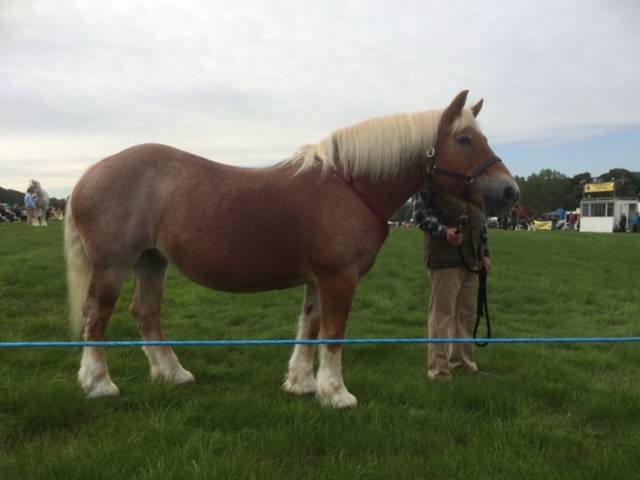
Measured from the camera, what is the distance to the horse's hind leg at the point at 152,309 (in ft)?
14.5

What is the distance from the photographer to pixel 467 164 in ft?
13.1

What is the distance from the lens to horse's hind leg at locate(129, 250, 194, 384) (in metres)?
4.42

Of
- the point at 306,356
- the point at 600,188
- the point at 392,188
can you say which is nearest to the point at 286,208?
the point at 392,188

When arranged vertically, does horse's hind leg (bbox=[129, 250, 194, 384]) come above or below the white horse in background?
below

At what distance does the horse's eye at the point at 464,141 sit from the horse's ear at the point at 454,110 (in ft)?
0.47

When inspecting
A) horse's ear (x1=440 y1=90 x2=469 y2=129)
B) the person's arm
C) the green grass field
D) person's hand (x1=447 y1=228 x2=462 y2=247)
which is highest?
horse's ear (x1=440 y1=90 x2=469 y2=129)

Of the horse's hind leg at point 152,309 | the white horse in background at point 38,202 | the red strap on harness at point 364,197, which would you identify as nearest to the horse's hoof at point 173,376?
the horse's hind leg at point 152,309

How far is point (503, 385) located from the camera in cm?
441

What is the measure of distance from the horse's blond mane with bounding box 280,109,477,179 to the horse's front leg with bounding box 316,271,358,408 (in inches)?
34.0

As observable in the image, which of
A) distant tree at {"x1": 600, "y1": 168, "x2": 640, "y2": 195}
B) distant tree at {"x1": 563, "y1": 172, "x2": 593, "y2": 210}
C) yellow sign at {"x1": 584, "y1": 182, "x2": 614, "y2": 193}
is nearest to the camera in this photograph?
yellow sign at {"x1": 584, "y1": 182, "x2": 614, "y2": 193}

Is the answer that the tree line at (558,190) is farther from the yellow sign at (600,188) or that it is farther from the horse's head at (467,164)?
the horse's head at (467,164)

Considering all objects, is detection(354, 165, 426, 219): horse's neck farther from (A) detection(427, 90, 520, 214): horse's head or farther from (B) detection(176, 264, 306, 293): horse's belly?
(B) detection(176, 264, 306, 293): horse's belly

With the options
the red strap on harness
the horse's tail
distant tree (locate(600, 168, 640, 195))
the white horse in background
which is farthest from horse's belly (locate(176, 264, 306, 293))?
distant tree (locate(600, 168, 640, 195))

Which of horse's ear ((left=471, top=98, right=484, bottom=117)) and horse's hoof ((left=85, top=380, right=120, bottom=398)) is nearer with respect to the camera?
horse's hoof ((left=85, top=380, right=120, bottom=398))
